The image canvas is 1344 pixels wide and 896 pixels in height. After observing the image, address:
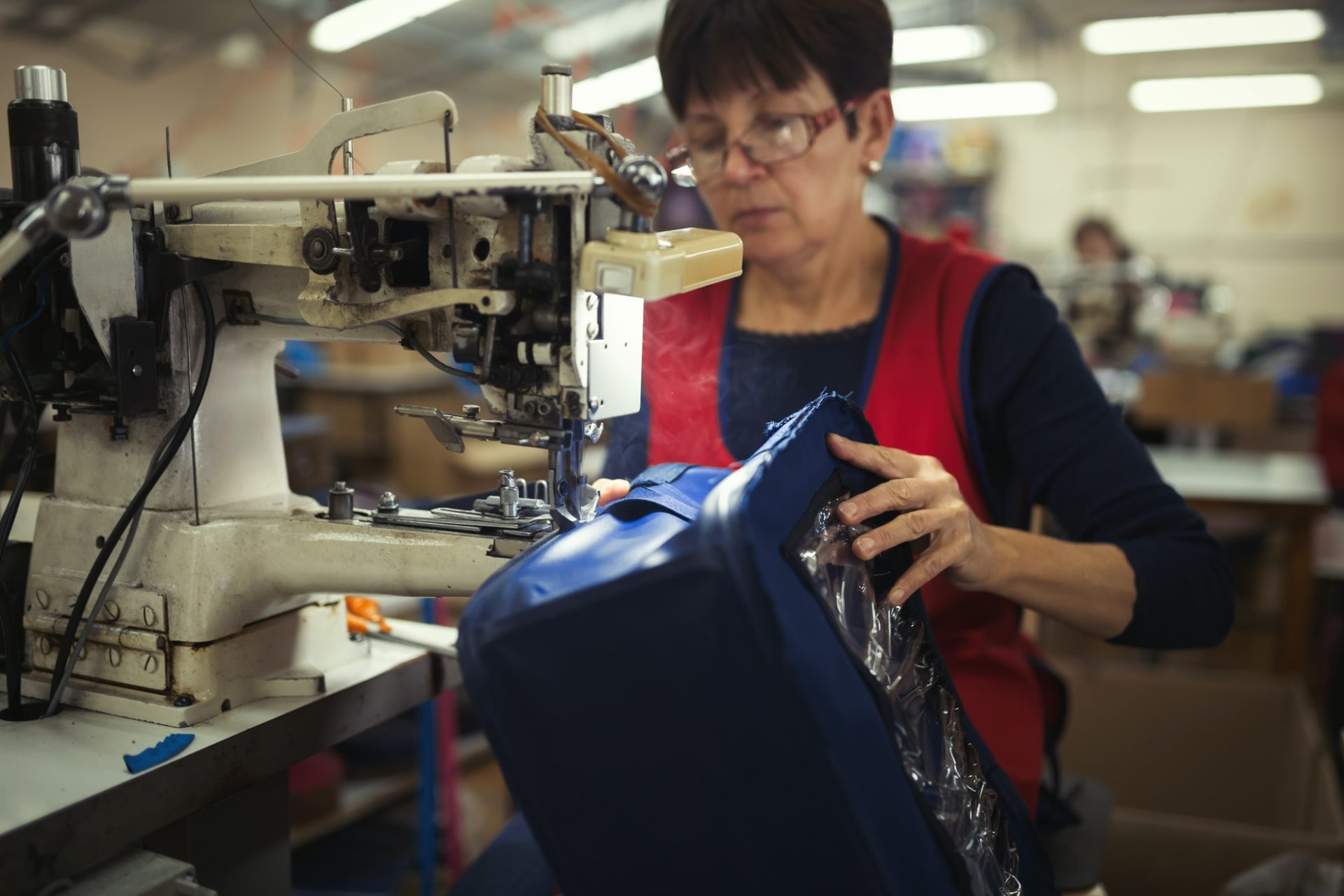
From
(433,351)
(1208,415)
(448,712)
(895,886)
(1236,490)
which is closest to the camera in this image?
(895,886)

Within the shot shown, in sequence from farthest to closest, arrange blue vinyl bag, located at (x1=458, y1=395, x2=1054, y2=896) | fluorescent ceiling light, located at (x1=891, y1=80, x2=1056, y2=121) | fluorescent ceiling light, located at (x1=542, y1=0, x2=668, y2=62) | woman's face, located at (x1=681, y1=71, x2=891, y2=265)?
fluorescent ceiling light, located at (x1=891, y1=80, x2=1056, y2=121) → fluorescent ceiling light, located at (x1=542, y1=0, x2=668, y2=62) → woman's face, located at (x1=681, y1=71, x2=891, y2=265) → blue vinyl bag, located at (x1=458, y1=395, x2=1054, y2=896)

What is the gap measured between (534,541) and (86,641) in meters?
0.44

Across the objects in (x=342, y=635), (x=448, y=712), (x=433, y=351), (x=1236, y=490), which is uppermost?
(x=433, y=351)

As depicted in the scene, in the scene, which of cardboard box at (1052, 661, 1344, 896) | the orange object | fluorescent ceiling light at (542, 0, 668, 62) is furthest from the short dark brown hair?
fluorescent ceiling light at (542, 0, 668, 62)

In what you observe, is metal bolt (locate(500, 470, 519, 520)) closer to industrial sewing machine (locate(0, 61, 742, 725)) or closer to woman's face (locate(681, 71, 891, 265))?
industrial sewing machine (locate(0, 61, 742, 725))

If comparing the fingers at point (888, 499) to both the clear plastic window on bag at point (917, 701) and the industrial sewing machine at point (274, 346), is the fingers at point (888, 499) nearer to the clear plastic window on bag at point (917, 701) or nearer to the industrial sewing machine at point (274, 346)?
the clear plastic window on bag at point (917, 701)

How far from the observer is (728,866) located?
1.98 feet

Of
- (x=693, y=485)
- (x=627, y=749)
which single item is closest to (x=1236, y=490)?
(x=693, y=485)

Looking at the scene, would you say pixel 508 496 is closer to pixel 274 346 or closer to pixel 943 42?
pixel 274 346

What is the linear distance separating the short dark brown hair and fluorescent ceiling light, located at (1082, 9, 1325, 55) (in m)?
5.30

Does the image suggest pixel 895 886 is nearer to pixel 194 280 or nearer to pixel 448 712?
pixel 194 280

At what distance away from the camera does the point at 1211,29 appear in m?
5.49

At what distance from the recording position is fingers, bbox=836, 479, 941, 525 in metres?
0.74

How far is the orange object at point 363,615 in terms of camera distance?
1.09 m
